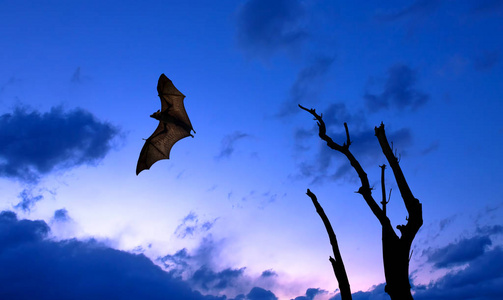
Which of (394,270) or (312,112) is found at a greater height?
(312,112)

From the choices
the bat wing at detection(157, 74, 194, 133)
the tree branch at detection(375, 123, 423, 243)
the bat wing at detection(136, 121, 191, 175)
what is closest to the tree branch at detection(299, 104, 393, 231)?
the tree branch at detection(375, 123, 423, 243)

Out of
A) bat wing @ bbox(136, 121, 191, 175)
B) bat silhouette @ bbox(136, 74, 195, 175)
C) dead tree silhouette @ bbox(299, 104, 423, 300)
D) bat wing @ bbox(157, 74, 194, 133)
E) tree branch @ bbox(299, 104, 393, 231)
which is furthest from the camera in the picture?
bat wing @ bbox(136, 121, 191, 175)

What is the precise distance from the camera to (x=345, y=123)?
30.2ft

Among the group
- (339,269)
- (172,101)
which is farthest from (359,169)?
(172,101)

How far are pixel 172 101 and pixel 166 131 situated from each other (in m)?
2.39

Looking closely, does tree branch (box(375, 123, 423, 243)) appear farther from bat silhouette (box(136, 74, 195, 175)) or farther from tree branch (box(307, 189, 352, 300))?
bat silhouette (box(136, 74, 195, 175))

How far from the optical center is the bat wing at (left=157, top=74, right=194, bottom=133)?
1800 cm

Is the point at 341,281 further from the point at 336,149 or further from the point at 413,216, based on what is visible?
the point at 336,149

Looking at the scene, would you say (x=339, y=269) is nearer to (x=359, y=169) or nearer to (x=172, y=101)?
(x=359, y=169)

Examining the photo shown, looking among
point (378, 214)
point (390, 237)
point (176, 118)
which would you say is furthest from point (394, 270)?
point (176, 118)

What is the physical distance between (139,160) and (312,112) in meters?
13.4

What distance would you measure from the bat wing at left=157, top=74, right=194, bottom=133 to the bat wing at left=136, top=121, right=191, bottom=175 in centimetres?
66

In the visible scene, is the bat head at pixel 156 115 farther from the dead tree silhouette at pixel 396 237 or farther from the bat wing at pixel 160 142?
the dead tree silhouette at pixel 396 237

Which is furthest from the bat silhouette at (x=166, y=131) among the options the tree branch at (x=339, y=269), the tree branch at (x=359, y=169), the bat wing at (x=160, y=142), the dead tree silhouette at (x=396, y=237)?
the dead tree silhouette at (x=396, y=237)
